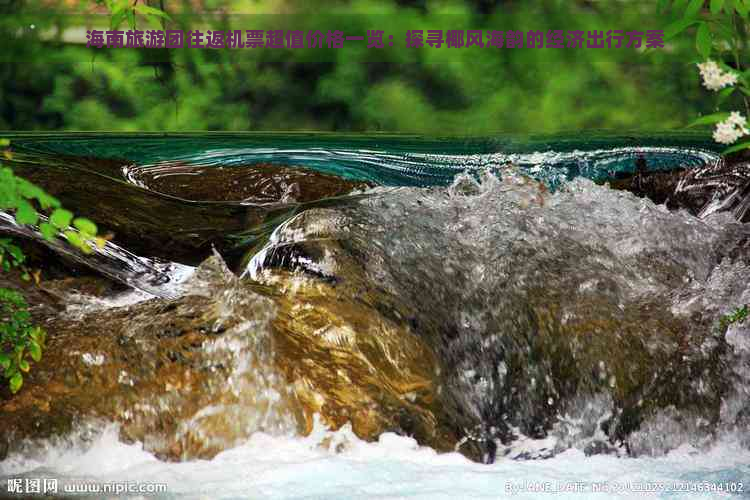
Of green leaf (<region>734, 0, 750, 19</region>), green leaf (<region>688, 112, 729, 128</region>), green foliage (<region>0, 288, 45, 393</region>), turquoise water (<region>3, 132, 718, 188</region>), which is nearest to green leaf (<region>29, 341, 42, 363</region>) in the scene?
green foliage (<region>0, 288, 45, 393</region>)

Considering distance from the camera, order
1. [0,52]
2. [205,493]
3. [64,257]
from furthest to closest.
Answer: [0,52]
[64,257]
[205,493]

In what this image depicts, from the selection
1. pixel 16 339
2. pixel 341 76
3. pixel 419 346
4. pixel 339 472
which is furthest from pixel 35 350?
pixel 341 76

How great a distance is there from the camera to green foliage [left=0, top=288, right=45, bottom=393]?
1.26 meters

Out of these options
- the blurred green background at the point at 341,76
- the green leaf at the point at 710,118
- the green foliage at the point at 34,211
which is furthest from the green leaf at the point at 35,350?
the blurred green background at the point at 341,76

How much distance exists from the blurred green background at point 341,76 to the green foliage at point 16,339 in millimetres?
2074

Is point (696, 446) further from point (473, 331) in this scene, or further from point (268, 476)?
Result: point (268, 476)

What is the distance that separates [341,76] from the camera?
3334mm

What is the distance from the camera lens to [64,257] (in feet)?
5.19

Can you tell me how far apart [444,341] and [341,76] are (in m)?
2.06

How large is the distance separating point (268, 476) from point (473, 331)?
1.53 ft

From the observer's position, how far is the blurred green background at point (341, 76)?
10.7 feet

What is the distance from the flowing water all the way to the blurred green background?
4.13ft

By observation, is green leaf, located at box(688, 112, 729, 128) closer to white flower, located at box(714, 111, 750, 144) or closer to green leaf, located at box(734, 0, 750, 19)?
white flower, located at box(714, 111, 750, 144)

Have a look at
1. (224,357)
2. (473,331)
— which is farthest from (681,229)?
(224,357)
